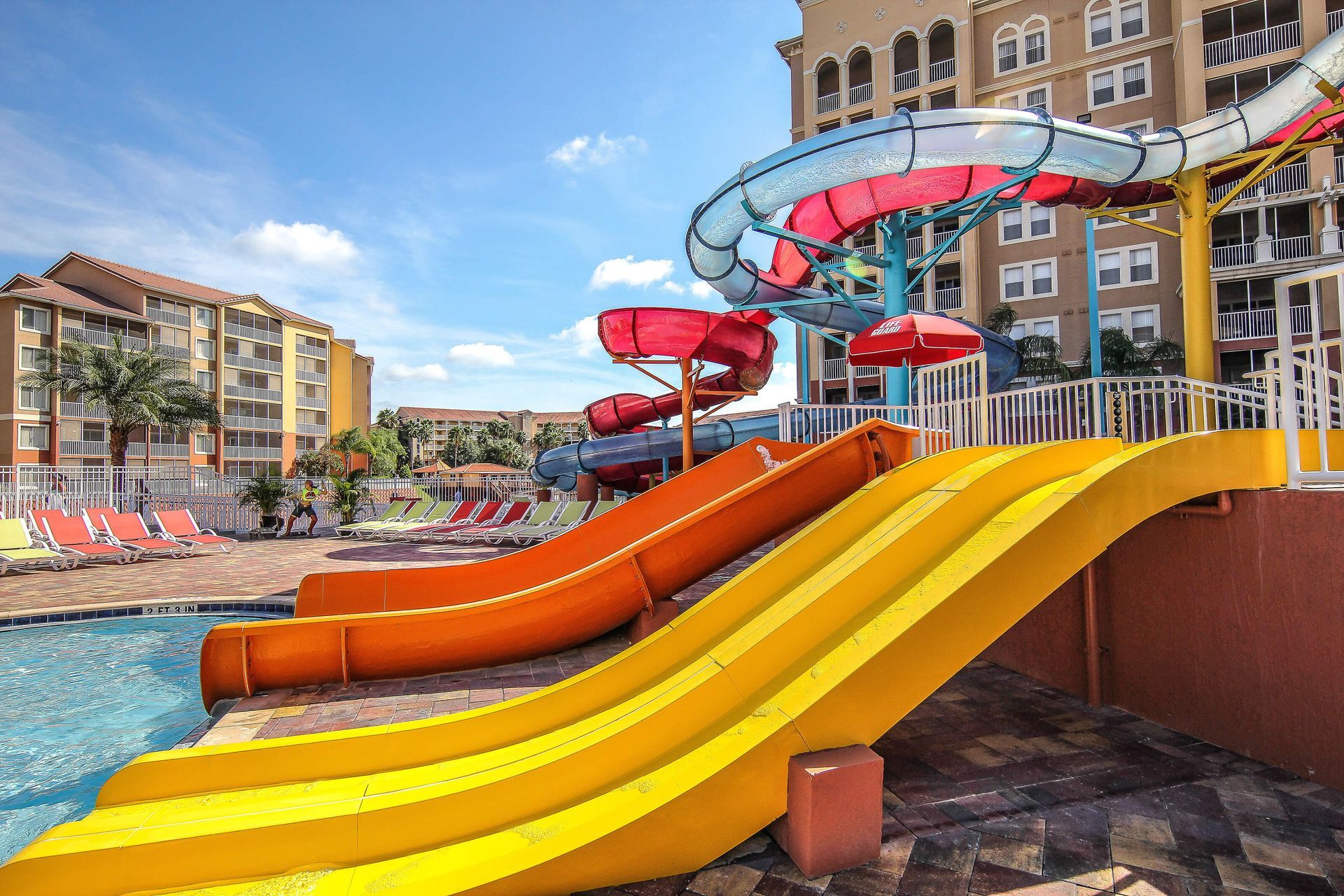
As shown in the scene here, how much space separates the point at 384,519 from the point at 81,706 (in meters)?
14.2

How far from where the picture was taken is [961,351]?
8.96 m

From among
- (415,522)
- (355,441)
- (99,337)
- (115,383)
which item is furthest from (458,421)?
(415,522)

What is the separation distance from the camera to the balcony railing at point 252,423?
46438mm

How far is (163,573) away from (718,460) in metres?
10.3

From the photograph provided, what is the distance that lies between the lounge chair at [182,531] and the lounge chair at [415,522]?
3265 mm

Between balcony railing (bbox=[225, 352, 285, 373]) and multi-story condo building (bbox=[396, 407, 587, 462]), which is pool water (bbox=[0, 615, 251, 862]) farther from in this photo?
multi-story condo building (bbox=[396, 407, 587, 462])

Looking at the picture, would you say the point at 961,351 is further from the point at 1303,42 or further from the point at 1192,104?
the point at 1303,42

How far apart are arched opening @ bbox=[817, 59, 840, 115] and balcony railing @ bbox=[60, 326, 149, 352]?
36109 millimetres

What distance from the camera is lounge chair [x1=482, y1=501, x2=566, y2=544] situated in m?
15.3

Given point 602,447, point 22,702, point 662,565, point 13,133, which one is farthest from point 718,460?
point 13,133

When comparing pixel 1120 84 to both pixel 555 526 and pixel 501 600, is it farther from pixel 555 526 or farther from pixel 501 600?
pixel 501 600

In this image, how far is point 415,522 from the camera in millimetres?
18656

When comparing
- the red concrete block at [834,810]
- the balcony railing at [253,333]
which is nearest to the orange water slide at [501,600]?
the red concrete block at [834,810]

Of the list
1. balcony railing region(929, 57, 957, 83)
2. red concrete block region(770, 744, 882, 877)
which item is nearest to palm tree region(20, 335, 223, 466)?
red concrete block region(770, 744, 882, 877)
